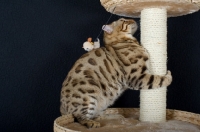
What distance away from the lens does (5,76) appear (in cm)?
208

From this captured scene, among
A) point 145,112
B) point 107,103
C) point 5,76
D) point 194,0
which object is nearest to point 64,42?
point 5,76

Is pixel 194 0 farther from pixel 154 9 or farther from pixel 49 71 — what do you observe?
pixel 49 71

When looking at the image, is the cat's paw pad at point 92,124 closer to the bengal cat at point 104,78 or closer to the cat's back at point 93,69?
the bengal cat at point 104,78

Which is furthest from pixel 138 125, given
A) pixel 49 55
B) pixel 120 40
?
pixel 49 55

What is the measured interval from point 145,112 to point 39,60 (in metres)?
0.84

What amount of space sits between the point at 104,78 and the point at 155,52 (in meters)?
0.29

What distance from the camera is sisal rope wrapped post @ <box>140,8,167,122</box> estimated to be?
1.62 metres

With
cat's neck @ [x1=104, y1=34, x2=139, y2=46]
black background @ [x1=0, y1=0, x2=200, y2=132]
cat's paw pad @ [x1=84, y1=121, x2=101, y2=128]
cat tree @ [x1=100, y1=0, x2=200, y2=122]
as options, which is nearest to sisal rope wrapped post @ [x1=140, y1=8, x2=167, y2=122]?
cat tree @ [x1=100, y1=0, x2=200, y2=122]

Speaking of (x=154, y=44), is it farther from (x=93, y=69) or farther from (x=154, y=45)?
(x=93, y=69)

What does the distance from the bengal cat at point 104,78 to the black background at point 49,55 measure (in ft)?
1.66

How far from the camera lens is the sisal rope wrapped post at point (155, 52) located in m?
1.62

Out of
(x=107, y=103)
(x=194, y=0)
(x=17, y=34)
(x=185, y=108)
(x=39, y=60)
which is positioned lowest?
(x=185, y=108)

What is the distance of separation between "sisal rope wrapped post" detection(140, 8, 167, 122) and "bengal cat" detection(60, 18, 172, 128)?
40mm

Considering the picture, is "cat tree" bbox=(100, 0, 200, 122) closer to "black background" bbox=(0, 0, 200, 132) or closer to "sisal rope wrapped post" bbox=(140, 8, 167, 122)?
"sisal rope wrapped post" bbox=(140, 8, 167, 122)
